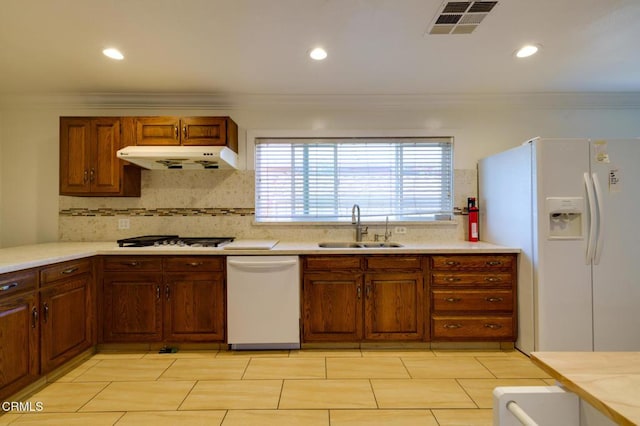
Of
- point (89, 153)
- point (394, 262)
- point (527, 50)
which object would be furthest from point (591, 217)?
point (89, 153)

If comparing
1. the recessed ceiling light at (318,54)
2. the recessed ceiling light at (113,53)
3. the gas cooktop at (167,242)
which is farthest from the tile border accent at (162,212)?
the recessed ceiling light at (318,54)

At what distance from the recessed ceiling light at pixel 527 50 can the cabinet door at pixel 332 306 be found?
2.16 meters

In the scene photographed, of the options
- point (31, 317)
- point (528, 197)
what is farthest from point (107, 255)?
point (528, 197)

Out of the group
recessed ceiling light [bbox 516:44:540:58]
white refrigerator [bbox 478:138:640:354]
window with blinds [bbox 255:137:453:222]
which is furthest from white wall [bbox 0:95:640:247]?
white refrigerator [bbox 478:138:640:354]

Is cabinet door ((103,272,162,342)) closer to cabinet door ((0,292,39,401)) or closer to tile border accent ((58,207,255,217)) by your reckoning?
cabinet door ((0,292,39,401))

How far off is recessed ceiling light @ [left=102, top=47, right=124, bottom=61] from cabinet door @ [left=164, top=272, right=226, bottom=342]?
1817 millimetres

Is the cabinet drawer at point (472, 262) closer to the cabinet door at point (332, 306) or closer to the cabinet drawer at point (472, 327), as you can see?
the cabinet drawer at point (472, 327)

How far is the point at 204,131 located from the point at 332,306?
199 centimetres

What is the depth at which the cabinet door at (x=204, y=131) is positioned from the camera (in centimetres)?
299

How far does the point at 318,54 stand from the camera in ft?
8.16

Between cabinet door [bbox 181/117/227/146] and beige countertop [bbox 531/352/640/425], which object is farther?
cabinet door [bbox 181/117/227/146]

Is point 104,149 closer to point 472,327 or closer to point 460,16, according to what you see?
point 460,16

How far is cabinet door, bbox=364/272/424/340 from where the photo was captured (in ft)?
8.88

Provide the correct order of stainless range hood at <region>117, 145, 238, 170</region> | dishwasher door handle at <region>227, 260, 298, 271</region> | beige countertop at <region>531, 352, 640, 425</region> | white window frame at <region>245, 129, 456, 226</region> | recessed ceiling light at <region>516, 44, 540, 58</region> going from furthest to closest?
white window frame at <region>245, 129, 456, 226</region> → stainless range hood at <region>117, 145, 238, 170</region> → dishwasher door handle at <region>227, 260, 298, 271</region> → recessed ceiling light at <region>516, 44, 540, 58</region> → beige countertop at <region>531, 352, 640, 425</region>
